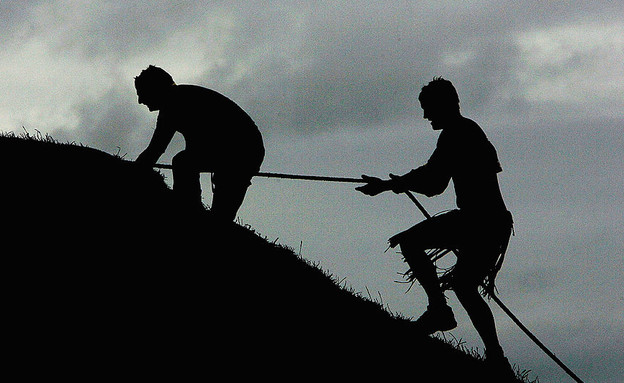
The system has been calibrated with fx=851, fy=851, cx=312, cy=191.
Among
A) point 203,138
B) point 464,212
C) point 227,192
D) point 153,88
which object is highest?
point 153,88

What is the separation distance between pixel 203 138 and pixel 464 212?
3.87m

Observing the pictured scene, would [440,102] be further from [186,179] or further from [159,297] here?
[186,179]

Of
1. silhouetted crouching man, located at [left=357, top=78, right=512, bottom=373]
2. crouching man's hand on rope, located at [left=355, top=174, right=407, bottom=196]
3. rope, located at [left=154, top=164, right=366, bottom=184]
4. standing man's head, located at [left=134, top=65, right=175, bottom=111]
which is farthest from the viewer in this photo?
standing man's head, located at [left=134, top=65, right=175, bottom=111]

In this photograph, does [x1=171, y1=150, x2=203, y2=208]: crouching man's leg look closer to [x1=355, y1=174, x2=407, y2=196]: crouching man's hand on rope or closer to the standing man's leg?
[x1=355, y1=174, x2=407, y2=196]: crouching man's hand on rope

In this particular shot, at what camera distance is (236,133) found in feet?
37.1

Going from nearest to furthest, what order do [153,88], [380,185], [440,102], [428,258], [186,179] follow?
[440,102]
[428,258]
[380,185]
[153,88]
[186,179]

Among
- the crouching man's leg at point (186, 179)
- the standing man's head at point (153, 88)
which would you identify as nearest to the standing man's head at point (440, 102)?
the crouching man's leg at point (186, 179)

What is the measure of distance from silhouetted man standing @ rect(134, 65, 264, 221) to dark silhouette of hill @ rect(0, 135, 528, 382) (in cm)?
57

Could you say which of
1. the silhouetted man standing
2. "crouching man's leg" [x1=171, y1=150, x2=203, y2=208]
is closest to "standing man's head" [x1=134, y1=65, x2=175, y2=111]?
the silhouetted man standing

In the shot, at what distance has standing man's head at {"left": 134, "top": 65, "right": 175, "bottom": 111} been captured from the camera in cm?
1104

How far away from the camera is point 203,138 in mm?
11227

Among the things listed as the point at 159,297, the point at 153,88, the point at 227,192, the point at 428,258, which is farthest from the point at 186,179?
the point at 428,258

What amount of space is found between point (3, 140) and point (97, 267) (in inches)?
222

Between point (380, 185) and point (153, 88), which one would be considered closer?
point (380, 185)
